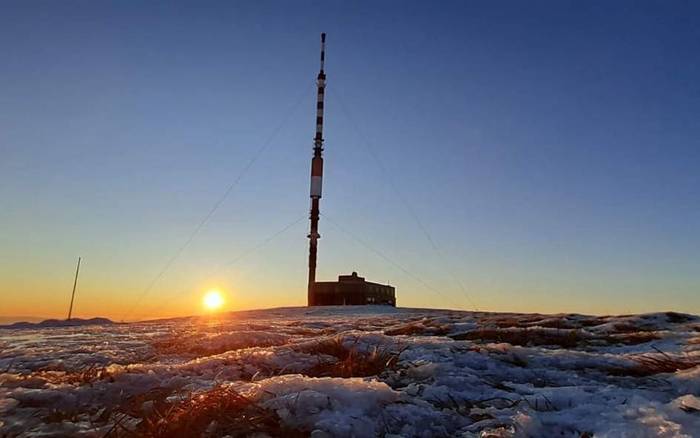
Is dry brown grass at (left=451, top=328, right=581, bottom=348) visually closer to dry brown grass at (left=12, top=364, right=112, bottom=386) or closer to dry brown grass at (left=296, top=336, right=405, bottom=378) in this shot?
dry brown grass at (left=296, top=336, right=405, bottom=378)

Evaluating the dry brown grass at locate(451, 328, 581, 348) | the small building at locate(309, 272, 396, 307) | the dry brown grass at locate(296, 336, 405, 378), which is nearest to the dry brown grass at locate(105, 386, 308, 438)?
the dry brown grass at locate(296, 336, 405, 378)

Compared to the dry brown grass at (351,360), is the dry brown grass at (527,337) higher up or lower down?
higher up

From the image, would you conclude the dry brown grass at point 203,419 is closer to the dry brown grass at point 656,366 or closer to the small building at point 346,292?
the dry brown grass at point 656,366

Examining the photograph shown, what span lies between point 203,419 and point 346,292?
34169 millimetres

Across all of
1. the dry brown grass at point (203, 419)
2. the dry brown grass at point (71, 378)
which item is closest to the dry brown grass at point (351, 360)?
the dry brown grass at point (203, 419)

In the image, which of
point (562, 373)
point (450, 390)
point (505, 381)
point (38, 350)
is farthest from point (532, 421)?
point (38, 350)

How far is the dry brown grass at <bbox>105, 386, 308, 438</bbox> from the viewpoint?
→ 117 inches

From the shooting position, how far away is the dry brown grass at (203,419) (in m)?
2.98

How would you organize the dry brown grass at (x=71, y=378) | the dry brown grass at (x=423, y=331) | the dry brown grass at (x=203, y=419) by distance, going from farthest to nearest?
the dry brown grass at (x=423, y=331)
the dry brown grass at (x=71, y=378)
the dry brown grass at (x=203, y=419)

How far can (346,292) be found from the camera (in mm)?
37031

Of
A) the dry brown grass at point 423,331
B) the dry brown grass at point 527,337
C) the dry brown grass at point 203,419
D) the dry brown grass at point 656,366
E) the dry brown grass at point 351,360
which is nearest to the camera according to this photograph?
the dry brown grass at point 203,419

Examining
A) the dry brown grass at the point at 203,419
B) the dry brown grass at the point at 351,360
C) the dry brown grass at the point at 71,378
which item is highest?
the dry brown grass at the point at 351,360

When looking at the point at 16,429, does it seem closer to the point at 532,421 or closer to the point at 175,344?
the point at 532,421

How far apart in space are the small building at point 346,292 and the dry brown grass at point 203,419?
33540 mm
